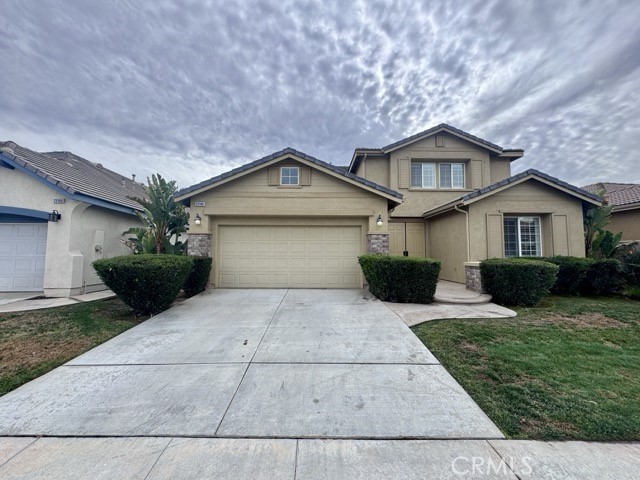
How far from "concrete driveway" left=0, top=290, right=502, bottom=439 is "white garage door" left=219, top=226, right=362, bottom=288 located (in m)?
4.22

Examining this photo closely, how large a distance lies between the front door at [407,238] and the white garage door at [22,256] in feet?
43.8

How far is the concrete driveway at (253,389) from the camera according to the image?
2.65m

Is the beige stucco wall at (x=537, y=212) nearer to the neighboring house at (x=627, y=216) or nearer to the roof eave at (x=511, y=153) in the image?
the neighboring house at (x=627, y=216)

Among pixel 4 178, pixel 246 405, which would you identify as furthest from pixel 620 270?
pixel 4 178

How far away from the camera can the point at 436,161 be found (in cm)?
1370

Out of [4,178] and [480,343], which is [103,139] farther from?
[480,343]

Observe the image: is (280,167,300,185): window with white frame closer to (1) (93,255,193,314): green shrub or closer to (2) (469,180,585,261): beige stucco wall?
(1) (93,255,193,314): green shrub

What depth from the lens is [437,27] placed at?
386 inches

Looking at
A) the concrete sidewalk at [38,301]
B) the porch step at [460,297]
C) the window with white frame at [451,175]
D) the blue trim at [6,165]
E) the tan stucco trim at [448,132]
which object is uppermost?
the tan stucco trim at [448,132]

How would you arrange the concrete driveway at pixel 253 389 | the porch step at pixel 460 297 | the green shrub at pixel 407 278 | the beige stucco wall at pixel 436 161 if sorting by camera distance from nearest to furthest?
the concrete driveway at pixel 253 389 < the green shrub at pixel 407 278 < the porch step at pixel 460 297 < the beige stucco wall at pixel 436 161

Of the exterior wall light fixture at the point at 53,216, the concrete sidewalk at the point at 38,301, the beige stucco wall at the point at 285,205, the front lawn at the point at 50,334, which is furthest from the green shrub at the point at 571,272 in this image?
the exterior wall light fixture at the point at 53,216

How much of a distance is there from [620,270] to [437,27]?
1029 centimetres

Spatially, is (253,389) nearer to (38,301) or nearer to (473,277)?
(473,277)

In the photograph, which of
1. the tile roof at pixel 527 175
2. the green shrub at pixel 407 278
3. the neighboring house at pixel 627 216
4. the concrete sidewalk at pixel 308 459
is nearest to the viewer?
the concrete sidewalk at pixel 308 459
